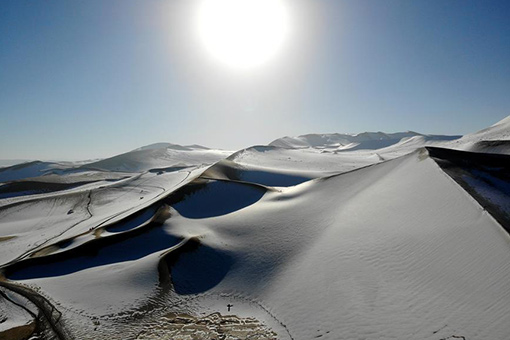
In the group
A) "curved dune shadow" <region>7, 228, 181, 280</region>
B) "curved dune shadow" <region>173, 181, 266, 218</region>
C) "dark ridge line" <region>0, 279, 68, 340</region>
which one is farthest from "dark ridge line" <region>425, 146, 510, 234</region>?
"dark ridge line" <region>0, 279, 68, 340</region>

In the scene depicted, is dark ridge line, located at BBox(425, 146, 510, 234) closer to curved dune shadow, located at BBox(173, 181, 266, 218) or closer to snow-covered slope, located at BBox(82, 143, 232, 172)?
curved dune shadow, located at BBox(173, 181, 266, 218)

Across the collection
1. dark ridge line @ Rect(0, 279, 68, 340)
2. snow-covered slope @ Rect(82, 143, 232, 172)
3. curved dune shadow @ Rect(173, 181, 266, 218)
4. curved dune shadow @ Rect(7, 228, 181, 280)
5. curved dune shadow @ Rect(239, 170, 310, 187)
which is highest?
snow-covered slope @ Rect(82, 143, 232, 172)

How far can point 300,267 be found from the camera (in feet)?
54.4

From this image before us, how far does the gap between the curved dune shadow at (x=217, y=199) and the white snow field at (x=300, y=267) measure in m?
0.44

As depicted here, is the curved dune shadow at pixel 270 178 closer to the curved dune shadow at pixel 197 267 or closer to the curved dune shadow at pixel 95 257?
the curved dune shadow at pixel 95 257

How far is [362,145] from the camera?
175125 millimetres

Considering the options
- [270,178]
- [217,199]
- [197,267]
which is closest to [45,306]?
[197,267]

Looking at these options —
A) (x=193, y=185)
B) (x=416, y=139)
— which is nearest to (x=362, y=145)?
(x=416, y=139)

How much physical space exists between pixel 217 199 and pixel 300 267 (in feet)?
61.1

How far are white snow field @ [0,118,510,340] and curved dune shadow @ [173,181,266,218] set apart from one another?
437mm

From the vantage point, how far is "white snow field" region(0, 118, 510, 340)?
10.9 meters

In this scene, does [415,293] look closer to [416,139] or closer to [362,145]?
[416,139]

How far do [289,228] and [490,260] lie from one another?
512 inches

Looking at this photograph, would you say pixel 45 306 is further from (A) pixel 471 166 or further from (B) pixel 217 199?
(A) pixel 471 166
